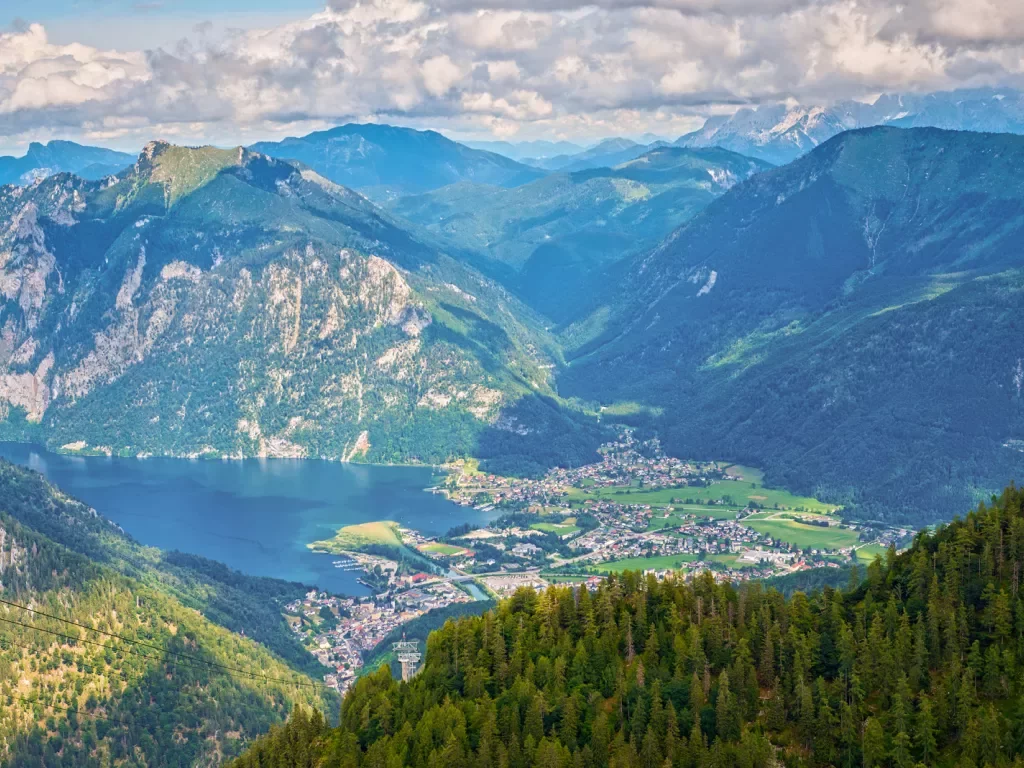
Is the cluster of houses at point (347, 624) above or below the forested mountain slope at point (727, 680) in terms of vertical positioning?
above

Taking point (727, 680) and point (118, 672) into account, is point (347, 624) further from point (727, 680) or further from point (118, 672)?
point (727, 680)

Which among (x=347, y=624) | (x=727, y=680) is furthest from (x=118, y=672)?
(x=727, y=680)

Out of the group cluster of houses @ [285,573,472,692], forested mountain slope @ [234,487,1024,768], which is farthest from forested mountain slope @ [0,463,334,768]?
forested mountain slope @ [234,487,1024,768]

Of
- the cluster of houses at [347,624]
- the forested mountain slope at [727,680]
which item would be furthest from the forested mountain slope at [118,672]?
the forested mountain slope at [727,680]

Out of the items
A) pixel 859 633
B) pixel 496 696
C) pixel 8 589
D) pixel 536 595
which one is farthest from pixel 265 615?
pixel 859 633

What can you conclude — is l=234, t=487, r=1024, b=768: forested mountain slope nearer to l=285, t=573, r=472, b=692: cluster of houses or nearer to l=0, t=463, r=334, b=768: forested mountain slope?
l=0, t=463, r=334, b=768: forested mountain slope

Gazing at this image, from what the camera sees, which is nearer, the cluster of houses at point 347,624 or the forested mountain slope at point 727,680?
the forested mountain slope at point 727,680

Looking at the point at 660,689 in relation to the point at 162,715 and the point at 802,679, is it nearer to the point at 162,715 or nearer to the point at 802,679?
the point at 802,679

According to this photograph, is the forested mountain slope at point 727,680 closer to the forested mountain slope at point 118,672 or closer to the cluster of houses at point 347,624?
the forested mountain slope at point 118,672

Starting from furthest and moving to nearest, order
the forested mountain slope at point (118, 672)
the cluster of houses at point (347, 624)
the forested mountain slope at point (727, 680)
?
the cluster of houses at point (347, 624) < the forested mountain slope at point (118, 672) < the forested mountain slope at point (727, 680)
